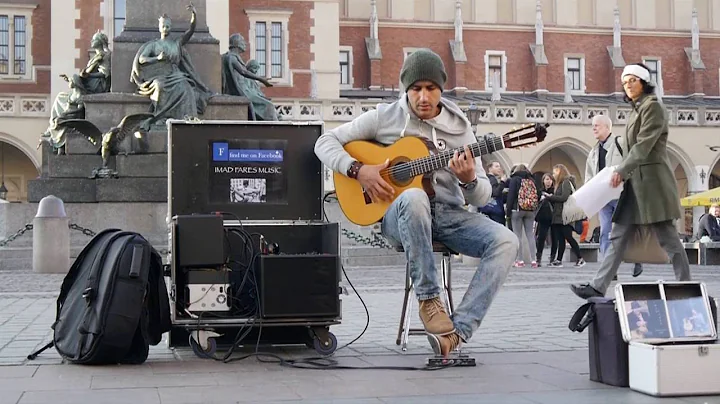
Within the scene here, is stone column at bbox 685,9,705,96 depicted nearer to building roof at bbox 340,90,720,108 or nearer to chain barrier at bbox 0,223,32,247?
building roof at bbox 340,90,720,108

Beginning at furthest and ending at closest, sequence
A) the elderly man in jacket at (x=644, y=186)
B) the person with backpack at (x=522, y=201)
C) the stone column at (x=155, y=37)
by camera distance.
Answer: the person with backpack at (x=522, y=201) → the stone column at (x=155, y=37) → the elderly man in jacket at (x=644, y=186)

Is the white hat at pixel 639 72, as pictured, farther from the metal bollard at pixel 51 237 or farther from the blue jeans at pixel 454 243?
the metal bollard at pixel 51 237

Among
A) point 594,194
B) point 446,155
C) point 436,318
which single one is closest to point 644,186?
point 594,194

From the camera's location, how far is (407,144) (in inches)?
218

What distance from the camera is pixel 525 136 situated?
17.4ft

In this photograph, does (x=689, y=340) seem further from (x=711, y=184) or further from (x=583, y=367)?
(x=711, y=184)

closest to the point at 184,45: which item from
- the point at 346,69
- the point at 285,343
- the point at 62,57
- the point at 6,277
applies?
the point at 6,277

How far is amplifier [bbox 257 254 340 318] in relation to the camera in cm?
561

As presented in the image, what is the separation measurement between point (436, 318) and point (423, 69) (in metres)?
1.24

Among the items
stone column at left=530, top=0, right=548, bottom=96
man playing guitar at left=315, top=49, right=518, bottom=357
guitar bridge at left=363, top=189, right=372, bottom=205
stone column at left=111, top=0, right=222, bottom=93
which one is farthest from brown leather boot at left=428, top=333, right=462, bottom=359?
stone column at left=530, top=0, right=548, bottom=96

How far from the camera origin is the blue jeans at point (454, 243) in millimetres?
5227

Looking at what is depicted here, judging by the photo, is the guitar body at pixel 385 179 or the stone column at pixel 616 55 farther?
the stone column at pixel 616 55

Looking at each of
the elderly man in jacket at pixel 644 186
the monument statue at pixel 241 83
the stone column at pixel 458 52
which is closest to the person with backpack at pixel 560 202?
the monument statue at pixel 241 83

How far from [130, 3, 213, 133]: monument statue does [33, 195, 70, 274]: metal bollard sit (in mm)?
1847
